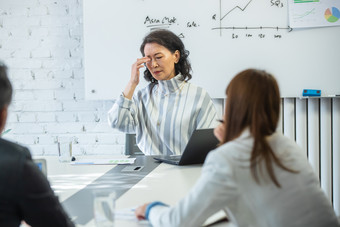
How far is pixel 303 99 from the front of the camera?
8.41 feet

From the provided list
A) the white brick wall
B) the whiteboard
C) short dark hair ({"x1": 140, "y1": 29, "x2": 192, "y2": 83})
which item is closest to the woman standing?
short dark hair ({"x1": 140, "y1": 29, "x2": 192, "y2": 83})

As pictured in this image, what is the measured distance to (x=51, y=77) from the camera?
9.56ft

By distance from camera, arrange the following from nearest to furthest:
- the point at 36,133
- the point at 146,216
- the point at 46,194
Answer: the point at 46,194
the point at 146,216
the point at 36,133

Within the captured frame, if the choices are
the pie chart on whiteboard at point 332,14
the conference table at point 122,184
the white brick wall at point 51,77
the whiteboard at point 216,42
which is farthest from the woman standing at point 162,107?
the pie chart on whiteboard at point 332,14

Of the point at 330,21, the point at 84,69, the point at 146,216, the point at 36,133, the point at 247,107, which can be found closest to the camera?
the point at 247,107

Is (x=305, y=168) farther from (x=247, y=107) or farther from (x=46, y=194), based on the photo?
(x=46, y=194)

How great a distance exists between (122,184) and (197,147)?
0.37 m

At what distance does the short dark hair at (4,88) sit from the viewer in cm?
78

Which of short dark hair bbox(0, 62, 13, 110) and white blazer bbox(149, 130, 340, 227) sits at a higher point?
short dark hair bbox(0, 62, 13, 110)

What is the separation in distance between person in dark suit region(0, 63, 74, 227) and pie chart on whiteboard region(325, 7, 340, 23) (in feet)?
7.04

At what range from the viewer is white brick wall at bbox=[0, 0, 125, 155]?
2.88m

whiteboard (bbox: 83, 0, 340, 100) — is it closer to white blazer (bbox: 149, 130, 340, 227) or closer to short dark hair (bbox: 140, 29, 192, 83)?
short dark hair (bbox: 140, 29, 192, 83)

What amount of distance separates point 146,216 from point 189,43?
1.72 m

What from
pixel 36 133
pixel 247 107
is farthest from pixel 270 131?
pixel 36 133
